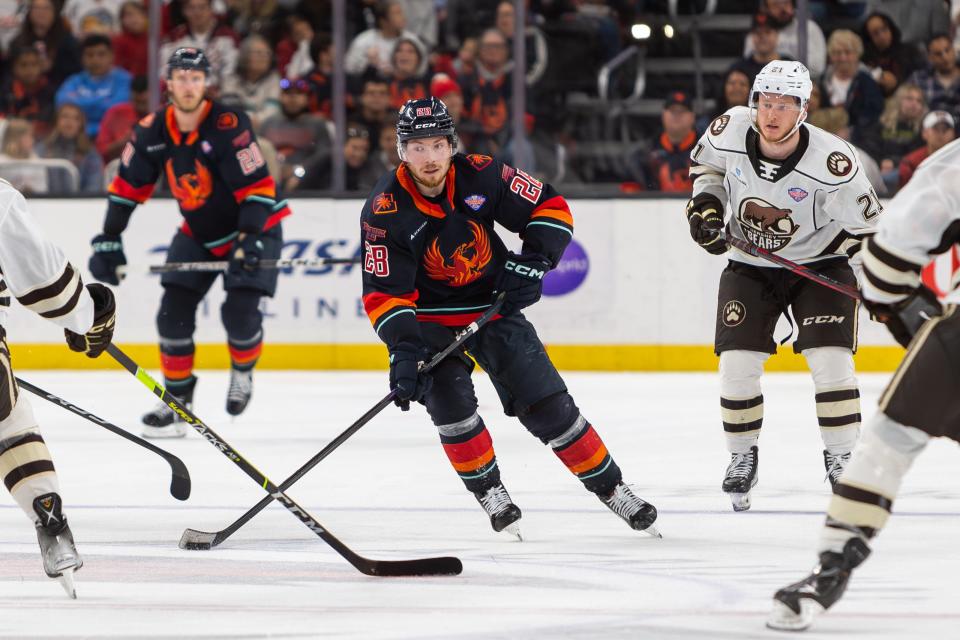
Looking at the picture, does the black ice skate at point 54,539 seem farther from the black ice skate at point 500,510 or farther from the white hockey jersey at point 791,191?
the white hockey jersey at point 791,191

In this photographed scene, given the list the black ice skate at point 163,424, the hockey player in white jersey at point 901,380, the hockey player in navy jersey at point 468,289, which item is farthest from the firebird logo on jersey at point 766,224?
the black ice skate at point 163,424

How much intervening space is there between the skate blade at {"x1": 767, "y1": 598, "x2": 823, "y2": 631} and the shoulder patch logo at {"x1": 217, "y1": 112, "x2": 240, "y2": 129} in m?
3.49

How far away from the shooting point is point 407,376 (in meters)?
3.40

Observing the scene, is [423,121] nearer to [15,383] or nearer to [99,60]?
[15,383]

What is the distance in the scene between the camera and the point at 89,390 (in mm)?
6957

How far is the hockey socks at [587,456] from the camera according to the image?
3572 mm

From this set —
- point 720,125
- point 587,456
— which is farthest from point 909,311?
point 720,125

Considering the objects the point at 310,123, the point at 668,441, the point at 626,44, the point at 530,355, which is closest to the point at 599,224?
the point at 626,44

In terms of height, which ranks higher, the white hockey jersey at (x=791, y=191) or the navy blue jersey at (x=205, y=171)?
the white hockey jersey at (x=791, y=191)

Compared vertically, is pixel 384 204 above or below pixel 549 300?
above

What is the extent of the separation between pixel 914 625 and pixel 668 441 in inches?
A: 107

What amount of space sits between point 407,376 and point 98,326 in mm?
690

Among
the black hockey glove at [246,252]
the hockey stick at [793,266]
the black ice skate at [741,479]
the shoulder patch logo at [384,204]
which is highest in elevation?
the shoulder patch logo at [384,204]

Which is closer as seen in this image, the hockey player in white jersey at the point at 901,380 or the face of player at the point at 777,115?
the hockey player in white jersey at the point at 901,380
